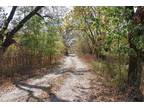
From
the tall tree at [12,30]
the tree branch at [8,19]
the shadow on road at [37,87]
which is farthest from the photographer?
the tall tree at [12,30]

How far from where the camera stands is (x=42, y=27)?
25.5ft

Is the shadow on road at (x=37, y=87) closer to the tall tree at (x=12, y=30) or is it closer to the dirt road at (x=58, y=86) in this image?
the dirt road at (x=58, y=86)

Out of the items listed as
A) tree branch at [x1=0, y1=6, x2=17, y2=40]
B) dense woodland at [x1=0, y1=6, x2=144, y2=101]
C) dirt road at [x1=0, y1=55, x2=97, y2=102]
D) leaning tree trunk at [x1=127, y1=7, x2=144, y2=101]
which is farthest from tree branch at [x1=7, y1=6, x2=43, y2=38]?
leaning tree trunk at [x1=127, y1=7, x2=144, y2=101]

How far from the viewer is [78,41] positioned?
7695 millimetres

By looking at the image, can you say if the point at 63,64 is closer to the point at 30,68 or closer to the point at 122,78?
the point at 30,68

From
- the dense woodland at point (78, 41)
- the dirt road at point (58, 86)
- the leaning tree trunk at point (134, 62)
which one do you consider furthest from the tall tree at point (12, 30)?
the leaning tree trunk at point (134, 62)

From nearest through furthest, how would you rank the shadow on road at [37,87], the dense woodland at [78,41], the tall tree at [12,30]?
the shadow on road at [37,87], the dense woodland at [78,41], the tall tree at [12,30]

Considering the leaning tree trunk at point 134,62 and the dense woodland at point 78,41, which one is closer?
the leaning tree trunk at point 134,62

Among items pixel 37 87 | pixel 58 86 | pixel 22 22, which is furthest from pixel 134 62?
pixel 22 22

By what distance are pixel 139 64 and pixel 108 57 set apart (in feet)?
1.88

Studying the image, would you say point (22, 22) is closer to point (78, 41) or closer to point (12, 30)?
point (12, 30)

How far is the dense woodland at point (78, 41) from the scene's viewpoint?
719 centimetres
